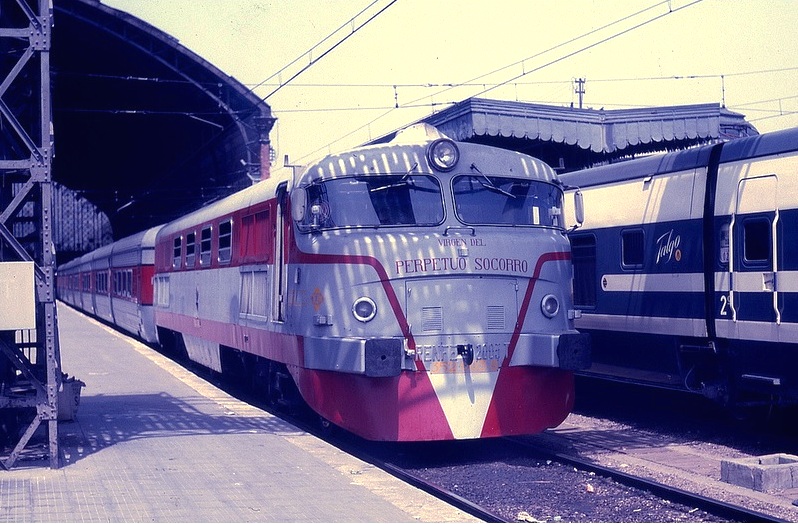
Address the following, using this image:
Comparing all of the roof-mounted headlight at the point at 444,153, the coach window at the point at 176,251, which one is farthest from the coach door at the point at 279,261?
the coach window at the point at 176,251

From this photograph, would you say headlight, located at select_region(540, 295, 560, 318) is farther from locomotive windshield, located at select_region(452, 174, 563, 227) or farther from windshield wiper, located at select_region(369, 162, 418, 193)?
windshield wiper, located at select_region(369, 162, 418, 193)

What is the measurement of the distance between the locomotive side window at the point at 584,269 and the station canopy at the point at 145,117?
50.4ft

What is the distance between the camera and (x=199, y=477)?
8.75m

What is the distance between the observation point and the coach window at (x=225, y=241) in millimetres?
14760

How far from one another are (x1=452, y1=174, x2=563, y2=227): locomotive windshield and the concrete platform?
286 cm

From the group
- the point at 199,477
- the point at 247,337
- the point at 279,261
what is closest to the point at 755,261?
the point at 279,261

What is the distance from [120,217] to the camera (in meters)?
62.5

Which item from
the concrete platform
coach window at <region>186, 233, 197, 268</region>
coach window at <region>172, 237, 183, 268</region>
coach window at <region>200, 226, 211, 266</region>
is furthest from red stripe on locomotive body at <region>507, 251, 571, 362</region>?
coach window at <region>172, 237, 183, 268</region>

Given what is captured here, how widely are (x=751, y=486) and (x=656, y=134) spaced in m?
18.0

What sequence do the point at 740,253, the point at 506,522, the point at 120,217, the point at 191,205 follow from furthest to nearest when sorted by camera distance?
the point at 120,217
the point at 191,205
the point at 740,253
the point at 506,522

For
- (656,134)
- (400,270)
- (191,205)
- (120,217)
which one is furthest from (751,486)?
(120,217)

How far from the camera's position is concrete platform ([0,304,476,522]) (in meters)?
7.49

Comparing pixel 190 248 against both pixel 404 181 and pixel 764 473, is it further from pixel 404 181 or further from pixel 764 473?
pixel 764 473

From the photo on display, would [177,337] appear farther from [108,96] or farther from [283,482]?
[108,96]
